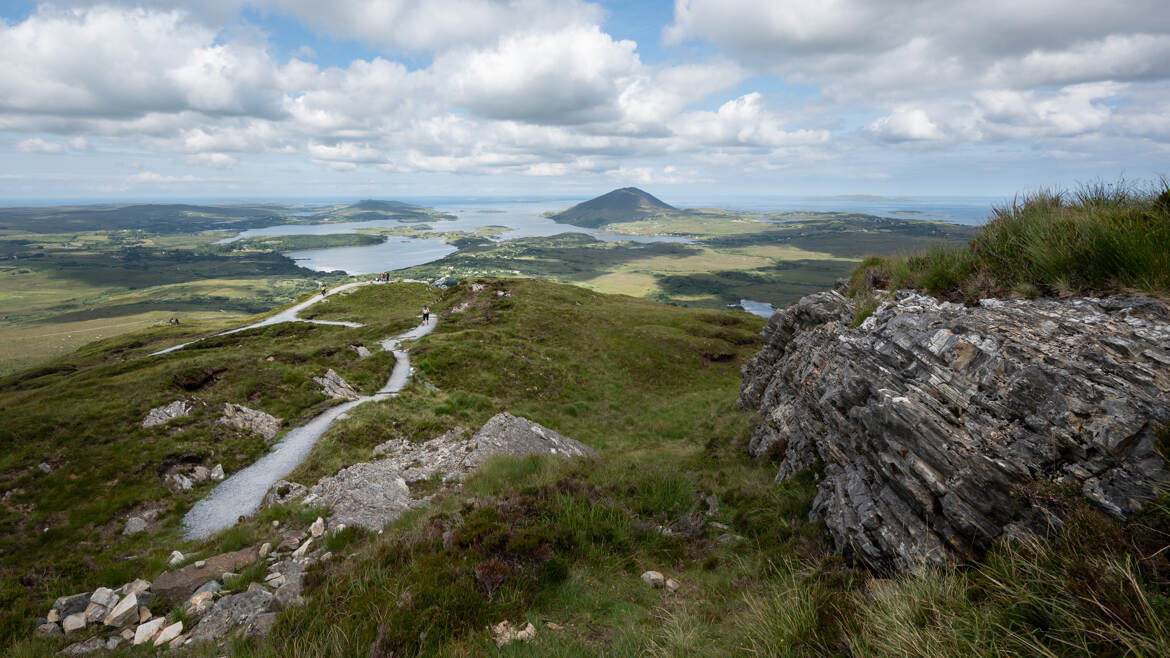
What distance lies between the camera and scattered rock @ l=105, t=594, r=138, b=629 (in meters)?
9.54

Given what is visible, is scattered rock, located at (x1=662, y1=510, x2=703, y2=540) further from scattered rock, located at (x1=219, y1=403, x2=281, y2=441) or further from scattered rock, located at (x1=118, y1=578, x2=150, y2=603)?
scattered rock, located at (x1=219, y1=403, x2=281, y2=441)

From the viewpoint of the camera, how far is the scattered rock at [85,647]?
8.59 m

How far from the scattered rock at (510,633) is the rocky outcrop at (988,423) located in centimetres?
569

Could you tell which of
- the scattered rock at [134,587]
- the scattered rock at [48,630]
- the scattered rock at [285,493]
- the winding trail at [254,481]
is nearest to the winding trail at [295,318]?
Result: the winding trail at [254,481]

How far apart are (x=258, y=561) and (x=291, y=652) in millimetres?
7259

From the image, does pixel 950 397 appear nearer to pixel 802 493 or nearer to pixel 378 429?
pixel 802 493

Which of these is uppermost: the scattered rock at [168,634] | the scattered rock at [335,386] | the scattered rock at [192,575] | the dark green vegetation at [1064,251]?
the dark green vegetation at [1064,251]

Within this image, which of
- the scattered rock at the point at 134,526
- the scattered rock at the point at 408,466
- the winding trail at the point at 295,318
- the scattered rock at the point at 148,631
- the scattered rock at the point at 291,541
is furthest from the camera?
the winding trail at the point at 295,318

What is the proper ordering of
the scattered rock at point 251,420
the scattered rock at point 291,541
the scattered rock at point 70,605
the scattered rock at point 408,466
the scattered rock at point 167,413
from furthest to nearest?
1. the scattered rock at point 251,420
2. the scattered rock at point 167,413
3. the scattered rock at point 408,466
4. the scattered rock at point 291,541
5. the scattered rock at point 70,605

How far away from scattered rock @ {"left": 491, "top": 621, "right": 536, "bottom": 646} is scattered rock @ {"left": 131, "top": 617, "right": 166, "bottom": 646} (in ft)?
24.8

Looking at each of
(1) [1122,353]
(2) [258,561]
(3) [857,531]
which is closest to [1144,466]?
(1) [1122,353]

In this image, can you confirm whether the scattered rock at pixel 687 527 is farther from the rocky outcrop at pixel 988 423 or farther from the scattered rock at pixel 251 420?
the scattered rock at pixel 251 420

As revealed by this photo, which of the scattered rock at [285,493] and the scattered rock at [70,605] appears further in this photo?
the scattered rock at [285,493]

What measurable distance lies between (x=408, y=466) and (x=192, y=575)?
7696mm
